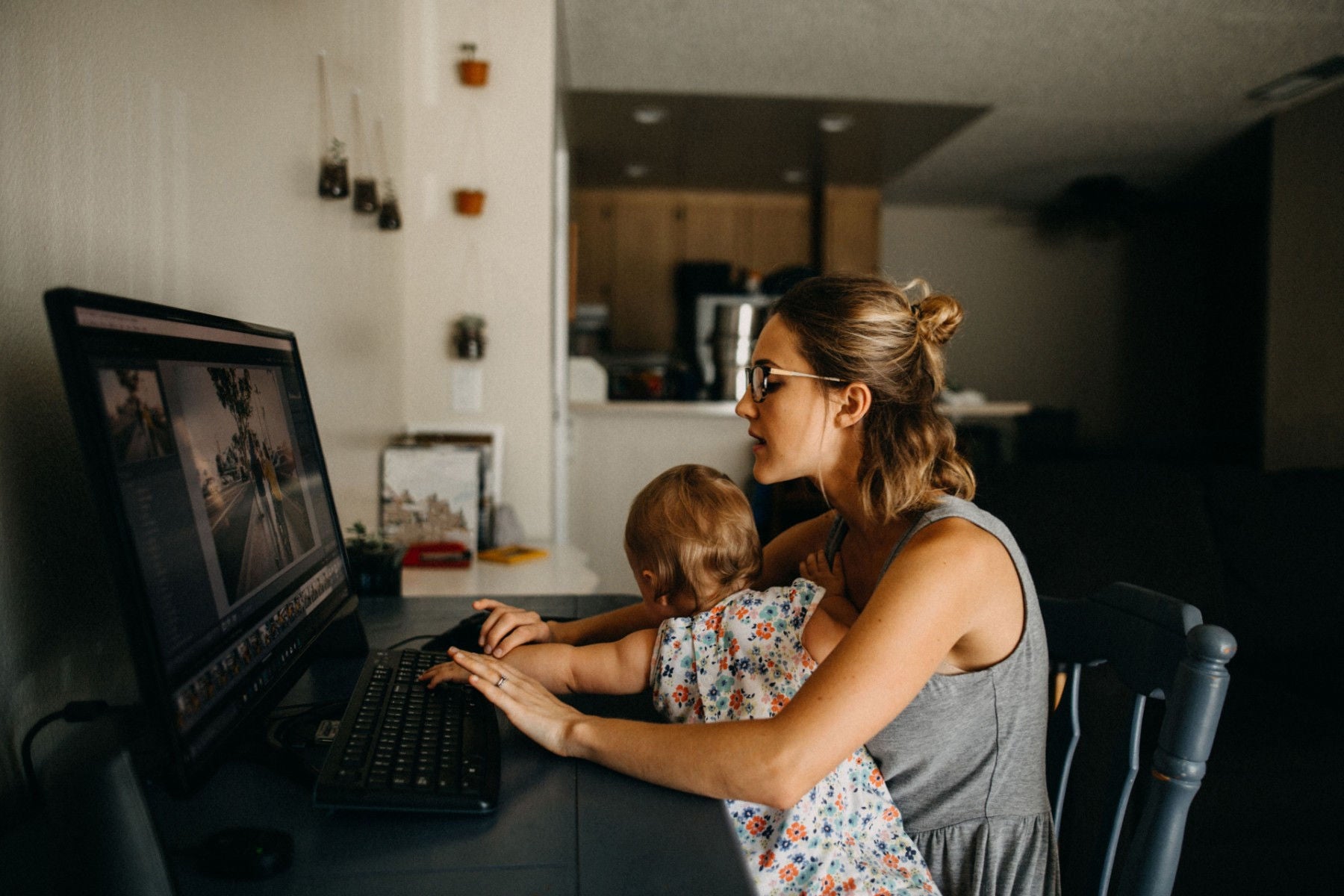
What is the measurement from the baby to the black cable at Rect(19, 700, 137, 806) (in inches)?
12.2

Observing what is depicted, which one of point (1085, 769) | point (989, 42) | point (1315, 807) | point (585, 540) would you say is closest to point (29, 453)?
point (1085, 769)

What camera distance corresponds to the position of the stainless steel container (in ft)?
14.9

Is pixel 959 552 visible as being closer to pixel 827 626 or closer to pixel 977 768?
pixel 827 626

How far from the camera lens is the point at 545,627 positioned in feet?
3.89

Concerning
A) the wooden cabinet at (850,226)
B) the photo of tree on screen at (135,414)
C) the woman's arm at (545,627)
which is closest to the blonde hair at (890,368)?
the woman's arm at (545,627)

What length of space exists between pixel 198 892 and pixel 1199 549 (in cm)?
249

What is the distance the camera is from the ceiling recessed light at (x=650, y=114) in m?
4.68

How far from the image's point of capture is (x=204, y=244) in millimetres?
1198

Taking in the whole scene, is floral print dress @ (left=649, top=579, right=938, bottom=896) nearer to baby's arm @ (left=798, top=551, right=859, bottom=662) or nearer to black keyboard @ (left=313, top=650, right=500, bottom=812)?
baby's arm @ (left=798, top=551, right=859, bottom=662)

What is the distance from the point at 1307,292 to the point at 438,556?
4406 mm

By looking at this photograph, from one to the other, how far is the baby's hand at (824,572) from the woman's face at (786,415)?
17cm

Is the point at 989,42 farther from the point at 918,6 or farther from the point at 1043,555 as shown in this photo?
the point at 1043,555

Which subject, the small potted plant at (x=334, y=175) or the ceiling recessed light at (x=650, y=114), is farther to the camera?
the ceiling recessed light at (x=650, y=114)

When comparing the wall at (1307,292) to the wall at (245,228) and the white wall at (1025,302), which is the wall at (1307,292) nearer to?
the white wall at (1025,302)
